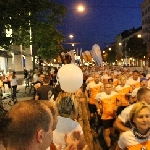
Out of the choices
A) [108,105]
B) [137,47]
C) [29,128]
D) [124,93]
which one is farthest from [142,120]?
[137,47]

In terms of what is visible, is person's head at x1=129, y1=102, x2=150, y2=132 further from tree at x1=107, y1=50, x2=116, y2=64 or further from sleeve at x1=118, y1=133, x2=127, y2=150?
tree at x1=107, y1=50, x2=116, y2=64

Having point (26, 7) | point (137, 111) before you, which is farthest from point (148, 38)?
point (137, 111)

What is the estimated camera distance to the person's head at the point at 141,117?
12.2 ft

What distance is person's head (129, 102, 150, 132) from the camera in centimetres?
371

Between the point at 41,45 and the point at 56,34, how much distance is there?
1669 mm

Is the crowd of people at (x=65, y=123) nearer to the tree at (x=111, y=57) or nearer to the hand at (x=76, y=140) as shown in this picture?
the hand at (x=76, y=140)

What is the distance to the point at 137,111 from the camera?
3803 millimetres

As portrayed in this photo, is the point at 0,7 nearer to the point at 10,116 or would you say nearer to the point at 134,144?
the point at 134,144

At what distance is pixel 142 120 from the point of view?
3721 millimetres

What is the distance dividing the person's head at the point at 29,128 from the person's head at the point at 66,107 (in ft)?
6.56

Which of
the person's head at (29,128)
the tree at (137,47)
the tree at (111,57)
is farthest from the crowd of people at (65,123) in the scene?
the tree at (111,57)

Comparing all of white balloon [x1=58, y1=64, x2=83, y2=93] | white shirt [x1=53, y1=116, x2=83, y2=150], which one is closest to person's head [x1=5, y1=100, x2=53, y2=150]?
white shirt [x1=53, y1=116, x2=83, y2=150]

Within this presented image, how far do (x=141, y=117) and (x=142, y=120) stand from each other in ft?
0.13

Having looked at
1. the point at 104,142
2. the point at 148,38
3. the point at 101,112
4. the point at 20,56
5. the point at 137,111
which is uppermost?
the point at 148,38
